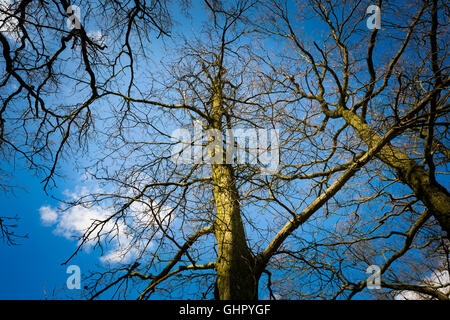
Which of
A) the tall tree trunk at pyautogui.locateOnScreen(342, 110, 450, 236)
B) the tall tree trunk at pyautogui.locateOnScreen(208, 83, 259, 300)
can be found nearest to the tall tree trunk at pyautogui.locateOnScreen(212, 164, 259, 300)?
the tall tree trunk at pyautogui.locateOnScreen(208, 83, 259, 300)

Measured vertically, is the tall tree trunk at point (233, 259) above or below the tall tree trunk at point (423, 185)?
below

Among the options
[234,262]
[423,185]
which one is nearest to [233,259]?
[234,262]

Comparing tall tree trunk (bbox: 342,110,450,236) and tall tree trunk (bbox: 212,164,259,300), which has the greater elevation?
tall tree trunk (bbox: 342,110,450,236)

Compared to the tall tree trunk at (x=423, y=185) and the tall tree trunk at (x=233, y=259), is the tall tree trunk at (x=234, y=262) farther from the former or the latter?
the tall tree trunk at (x=423, y=185)

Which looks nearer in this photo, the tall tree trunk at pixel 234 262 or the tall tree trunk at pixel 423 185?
the tall tree trunk at pixel 234 262

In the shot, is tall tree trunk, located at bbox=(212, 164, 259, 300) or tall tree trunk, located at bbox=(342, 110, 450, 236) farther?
tall tree trunk, located at bbox=(342, 110, 450, 236)

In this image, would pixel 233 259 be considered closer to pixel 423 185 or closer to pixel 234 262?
pixel 234 262

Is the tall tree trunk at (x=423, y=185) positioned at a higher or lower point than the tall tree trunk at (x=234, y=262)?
higher

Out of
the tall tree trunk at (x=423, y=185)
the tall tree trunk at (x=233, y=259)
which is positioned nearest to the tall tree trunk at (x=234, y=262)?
the tall tree trunk at (x=233, y=259)

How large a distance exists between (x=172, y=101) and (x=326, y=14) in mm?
3024

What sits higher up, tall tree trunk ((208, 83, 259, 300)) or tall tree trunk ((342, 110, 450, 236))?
tall tree trunk ((342, 110, 450, 236))

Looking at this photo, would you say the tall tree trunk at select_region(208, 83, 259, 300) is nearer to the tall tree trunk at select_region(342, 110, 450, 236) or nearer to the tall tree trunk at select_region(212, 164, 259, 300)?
the tall tree trunk at select_region(212, 164, 259, 300)

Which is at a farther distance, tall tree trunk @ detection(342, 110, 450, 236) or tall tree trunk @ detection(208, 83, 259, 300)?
tall tree trunk @ detection(342, 110, 450, 236)
